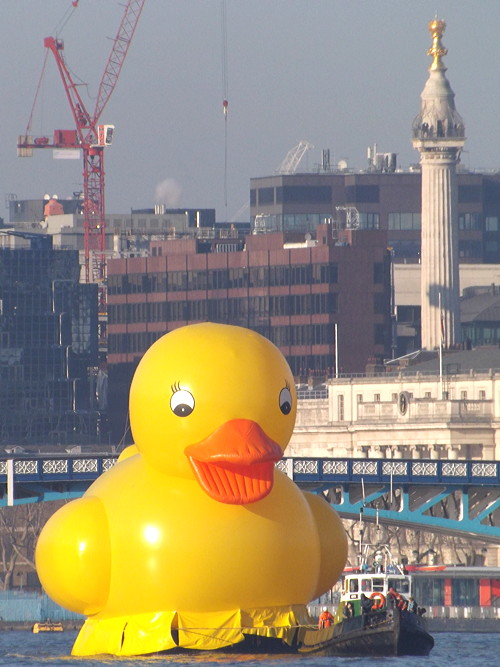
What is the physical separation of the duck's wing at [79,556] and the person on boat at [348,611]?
1454 centimetres

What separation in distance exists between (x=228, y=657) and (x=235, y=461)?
5.48m

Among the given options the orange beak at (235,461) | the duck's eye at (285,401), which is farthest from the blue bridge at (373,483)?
the orange beak at (235,461)

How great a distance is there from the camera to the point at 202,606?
3543 inches

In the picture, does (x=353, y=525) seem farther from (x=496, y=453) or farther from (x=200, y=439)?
(x=200, y=439)

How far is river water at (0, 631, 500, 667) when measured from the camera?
294 feet

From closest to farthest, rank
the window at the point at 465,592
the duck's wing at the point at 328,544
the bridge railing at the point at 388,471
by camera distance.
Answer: the duck's wing at the point at 328,544, the bridge railing at the point at 388,471, the window at the point at 465,592

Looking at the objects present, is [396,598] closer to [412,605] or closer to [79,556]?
[412,605]

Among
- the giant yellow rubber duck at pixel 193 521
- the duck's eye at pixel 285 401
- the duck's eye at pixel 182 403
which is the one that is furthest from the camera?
the duck's eye at pixel 285 401

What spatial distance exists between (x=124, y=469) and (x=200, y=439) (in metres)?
3.76

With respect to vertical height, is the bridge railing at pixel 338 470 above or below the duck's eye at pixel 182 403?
below

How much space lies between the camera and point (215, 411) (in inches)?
3511

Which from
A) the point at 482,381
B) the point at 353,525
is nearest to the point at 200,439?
the point at 353,525

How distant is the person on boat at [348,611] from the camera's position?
103438mm

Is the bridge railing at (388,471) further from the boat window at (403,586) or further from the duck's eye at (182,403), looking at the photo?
the duck's eye at (182,403)
